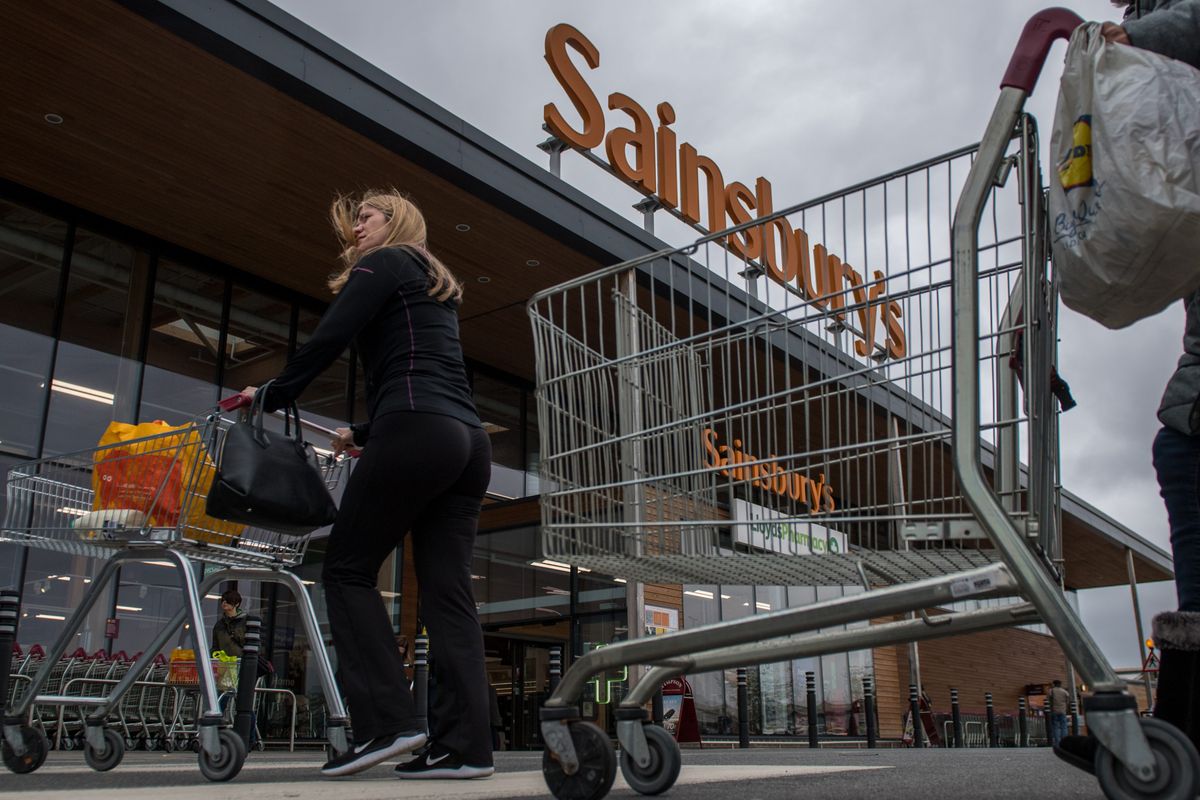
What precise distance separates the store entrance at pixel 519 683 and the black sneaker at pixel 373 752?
11883mm

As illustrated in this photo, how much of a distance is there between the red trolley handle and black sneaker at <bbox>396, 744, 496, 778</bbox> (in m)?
2.15

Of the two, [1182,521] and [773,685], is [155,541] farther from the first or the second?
[773,685]

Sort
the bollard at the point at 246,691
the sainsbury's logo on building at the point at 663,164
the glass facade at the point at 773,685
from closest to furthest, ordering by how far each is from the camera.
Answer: the bollard at the point at 246,691 < the sainsbury's logo on building at the point at 663,164 < the glass facade at the point at 773,685

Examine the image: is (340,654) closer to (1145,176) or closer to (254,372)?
(1145,176)

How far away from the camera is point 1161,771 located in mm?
1618

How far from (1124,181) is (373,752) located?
2205 mm

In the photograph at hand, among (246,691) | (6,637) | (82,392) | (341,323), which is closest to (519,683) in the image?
(82,392)

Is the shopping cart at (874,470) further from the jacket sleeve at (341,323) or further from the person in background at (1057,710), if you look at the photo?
the person in background at (1057,710)

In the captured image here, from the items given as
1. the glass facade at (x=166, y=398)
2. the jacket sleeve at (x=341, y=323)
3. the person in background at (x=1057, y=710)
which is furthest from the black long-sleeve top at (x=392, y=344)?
the person in background at (x=1057, y=710)

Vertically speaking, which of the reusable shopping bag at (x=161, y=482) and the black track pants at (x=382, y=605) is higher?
the reusable shopping bag at (x=161, y=482)

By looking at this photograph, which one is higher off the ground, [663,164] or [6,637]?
[663,164]

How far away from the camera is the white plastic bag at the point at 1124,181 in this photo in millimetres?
1792

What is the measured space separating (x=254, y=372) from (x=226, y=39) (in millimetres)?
4479

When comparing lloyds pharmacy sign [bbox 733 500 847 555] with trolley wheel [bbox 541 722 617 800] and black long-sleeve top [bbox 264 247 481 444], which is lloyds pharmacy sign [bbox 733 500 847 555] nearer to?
trolley wheel [bbox 541 722 617 800]
